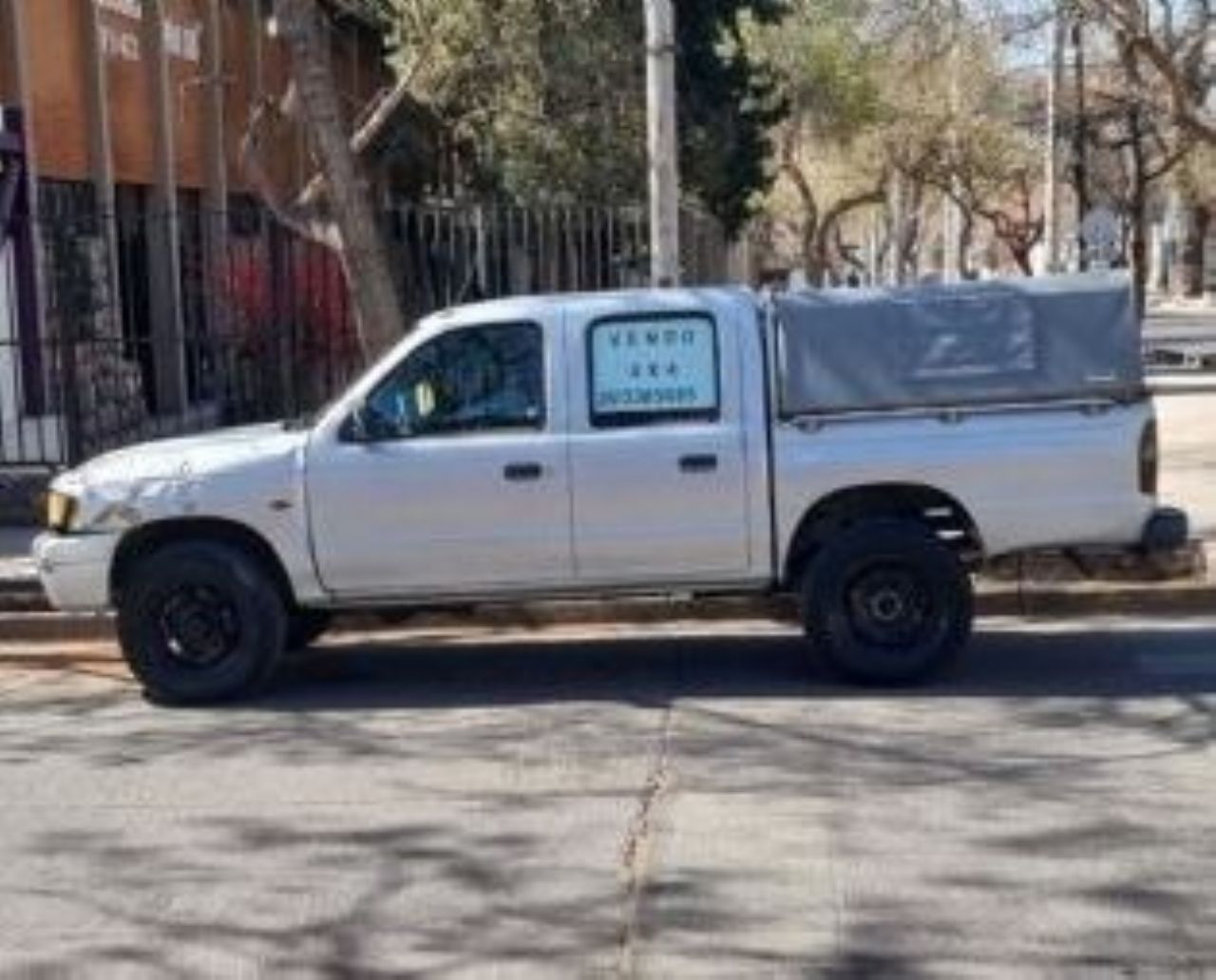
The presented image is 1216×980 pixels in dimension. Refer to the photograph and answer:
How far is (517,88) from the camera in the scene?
22016 millimetres

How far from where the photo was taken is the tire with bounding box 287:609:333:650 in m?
10.9

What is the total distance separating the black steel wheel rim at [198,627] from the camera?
33.3 feet

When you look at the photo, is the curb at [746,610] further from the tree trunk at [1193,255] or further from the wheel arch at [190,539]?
the tree trunk at [1193,255]

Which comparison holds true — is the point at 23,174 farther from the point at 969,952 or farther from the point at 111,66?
the point at 969,952

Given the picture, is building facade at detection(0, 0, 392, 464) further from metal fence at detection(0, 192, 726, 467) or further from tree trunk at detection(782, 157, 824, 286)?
tree trunk at detection(782, 157, 824, 286)

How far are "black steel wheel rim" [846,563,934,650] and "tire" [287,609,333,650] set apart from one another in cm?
253

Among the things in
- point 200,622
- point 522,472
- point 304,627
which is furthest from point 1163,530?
point 200,622

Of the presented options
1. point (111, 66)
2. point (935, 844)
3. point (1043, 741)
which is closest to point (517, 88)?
point (111, 66)

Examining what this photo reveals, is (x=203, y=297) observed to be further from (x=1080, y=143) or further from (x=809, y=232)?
(x=809, y=232)

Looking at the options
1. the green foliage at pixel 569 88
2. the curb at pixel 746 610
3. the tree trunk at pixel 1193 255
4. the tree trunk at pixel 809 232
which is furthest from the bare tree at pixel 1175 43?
the tree trunk at pixel 1193 255

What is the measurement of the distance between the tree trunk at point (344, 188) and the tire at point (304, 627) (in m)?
3.55

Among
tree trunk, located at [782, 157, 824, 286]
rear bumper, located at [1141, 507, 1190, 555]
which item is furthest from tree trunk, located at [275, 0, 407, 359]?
tree trunk, located at [782, 157, 824, 286]

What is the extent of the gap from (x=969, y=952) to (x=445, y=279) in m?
19.3

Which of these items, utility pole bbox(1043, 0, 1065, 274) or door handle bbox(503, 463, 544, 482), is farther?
utility pole bbox(1043, 0, 1065, 274)
